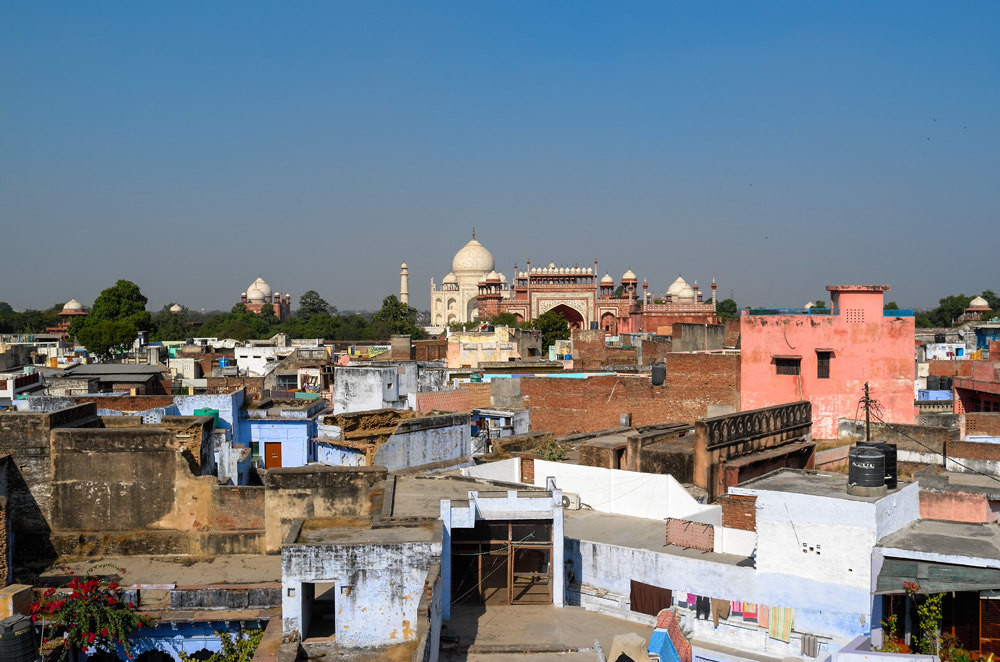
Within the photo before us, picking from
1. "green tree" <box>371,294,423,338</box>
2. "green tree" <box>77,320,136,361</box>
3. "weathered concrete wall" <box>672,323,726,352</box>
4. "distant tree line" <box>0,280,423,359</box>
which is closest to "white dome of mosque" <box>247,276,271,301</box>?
"distant tree line" <box>0,280,423,359</box>

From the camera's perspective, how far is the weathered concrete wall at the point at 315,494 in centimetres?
1209

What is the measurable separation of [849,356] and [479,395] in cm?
891

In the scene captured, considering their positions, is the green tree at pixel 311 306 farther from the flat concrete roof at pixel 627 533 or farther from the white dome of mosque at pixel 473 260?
the flat concrete roof at pixel 627 533

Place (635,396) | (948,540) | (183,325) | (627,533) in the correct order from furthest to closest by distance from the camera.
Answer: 1. (183,325)
2. (635,396)
3. (627,533)
4. (948,540)

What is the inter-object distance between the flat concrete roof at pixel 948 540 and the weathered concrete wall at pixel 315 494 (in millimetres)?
6132

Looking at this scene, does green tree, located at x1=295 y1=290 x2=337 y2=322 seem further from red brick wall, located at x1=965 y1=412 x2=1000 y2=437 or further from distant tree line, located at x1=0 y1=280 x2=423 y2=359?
red brick wall, located at x1=965 y1=412 x2=1000 y2=437

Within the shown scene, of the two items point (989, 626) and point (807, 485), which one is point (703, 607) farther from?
point (989, 626)

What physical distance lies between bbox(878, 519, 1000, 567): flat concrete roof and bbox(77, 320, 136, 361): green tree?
4682 cm

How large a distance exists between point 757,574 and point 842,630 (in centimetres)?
103

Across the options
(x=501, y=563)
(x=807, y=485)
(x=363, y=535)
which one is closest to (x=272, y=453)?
(x=501, y=563)

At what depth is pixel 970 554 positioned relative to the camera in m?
9.41

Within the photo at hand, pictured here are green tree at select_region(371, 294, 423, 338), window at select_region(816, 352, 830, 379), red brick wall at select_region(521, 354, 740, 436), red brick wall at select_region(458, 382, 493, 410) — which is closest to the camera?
window at select_region(816, 352, 830, 379)

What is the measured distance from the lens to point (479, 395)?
23.4 m

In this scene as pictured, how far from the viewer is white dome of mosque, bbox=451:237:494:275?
300 ft
